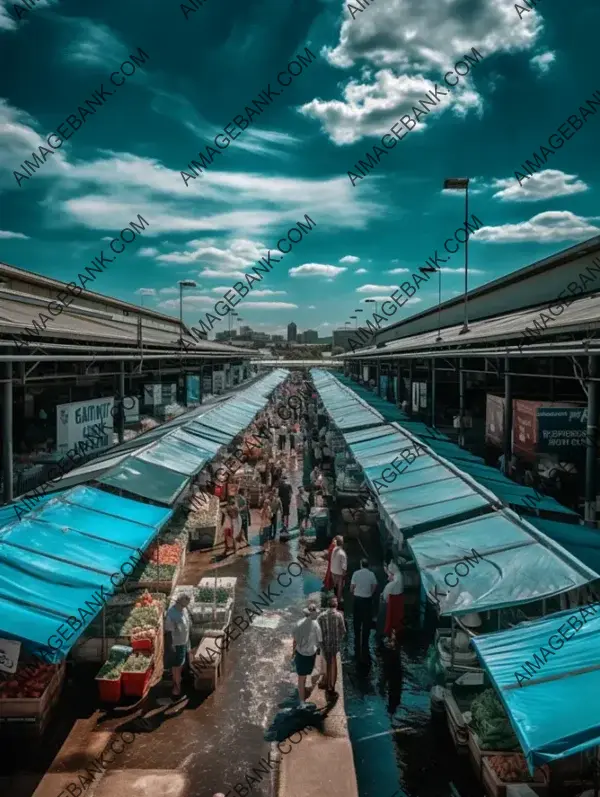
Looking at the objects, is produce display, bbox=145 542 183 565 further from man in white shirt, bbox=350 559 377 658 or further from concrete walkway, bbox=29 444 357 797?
man in white shirt, bbox=350 559 377 658

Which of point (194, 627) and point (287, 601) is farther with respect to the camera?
point (287, 601)

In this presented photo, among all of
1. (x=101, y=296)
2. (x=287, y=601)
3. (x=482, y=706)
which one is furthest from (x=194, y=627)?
(x=101, y=296)

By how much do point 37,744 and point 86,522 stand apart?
2.77m

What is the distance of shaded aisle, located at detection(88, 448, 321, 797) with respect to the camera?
241 inches

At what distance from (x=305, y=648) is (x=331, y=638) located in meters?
0.47

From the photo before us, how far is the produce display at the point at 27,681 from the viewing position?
23.0ft

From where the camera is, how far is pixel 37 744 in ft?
22.2

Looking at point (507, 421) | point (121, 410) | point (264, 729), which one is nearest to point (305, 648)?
point (264, 729)

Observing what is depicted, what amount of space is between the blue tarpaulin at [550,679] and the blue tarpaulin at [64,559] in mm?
4073

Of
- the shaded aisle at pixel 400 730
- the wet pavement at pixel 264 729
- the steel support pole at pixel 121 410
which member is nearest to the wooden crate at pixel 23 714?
the wet pavement at pixel 264 729

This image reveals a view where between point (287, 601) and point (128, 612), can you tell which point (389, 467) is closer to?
point (287, 601)

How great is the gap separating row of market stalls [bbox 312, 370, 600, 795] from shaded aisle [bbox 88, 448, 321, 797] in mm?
2270

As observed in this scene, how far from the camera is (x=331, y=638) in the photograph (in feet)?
25.9

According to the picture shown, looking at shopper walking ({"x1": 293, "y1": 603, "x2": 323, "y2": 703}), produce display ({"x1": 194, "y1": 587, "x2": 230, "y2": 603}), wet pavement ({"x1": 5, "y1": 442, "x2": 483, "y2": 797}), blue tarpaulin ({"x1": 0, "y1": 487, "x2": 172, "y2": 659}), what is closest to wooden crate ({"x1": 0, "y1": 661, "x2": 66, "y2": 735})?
wet pavement ({"x1": 5, "y1": 442, "x2": 483, "y2": 797})
